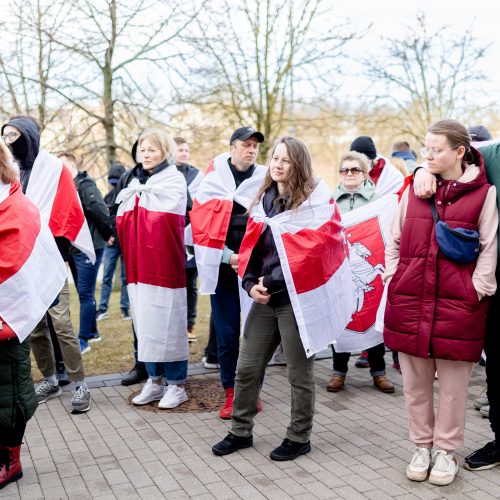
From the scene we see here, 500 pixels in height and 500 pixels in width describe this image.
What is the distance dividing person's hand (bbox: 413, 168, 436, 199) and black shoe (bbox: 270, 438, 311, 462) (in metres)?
1.79

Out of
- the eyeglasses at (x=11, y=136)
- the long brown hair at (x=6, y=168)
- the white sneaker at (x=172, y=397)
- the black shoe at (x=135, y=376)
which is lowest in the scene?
the black shoe at (x=135, y=376)

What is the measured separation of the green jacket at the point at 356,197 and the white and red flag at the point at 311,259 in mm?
1580

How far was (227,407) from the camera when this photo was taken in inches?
206

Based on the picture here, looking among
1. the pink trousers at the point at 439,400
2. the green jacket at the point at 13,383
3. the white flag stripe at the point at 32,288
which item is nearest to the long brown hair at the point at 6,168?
the white flag stripe at the point at 32,288

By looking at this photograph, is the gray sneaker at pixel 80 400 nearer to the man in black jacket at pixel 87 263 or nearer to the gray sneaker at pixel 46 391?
the gray sneaker at pixel 46 391

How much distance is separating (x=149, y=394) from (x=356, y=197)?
2.47 metres

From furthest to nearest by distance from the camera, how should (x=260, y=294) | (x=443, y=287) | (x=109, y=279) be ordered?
(x=109, y=279) < (x=260, y=294) < (x=443, y=287)

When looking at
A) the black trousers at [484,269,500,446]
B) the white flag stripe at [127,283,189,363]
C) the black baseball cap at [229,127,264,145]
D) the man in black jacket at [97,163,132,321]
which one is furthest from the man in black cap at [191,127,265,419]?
the man in black jacket at [97,163,132,321]

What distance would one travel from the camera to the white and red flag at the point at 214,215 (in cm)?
518

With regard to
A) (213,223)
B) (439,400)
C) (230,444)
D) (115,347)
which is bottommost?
(115,347)

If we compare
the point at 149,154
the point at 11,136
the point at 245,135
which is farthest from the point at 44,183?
the point at 245,135

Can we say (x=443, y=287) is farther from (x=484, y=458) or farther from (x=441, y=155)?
(x=484, y=458)

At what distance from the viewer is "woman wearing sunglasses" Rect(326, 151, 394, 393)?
5902 mm

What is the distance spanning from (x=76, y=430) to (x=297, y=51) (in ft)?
36.4
